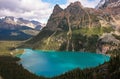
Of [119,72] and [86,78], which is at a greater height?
[119,72]

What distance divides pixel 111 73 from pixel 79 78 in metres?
51.1

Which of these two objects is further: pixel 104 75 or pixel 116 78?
pixel 104 75

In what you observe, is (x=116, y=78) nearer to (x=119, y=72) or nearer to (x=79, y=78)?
(x=119, y=72)

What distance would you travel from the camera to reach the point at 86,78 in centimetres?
18150

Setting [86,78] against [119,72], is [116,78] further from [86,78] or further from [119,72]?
[86,78]

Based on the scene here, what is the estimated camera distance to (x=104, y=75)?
497 feet

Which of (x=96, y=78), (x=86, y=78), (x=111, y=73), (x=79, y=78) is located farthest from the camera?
(x=79, y=78)

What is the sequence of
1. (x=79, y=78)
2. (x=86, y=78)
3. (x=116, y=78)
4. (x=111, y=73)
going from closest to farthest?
(x=116, y=78) < (x=111, y=73) < (x=86, y=78) < (x=79, y=78)

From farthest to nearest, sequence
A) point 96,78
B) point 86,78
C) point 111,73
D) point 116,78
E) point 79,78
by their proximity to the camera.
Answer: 1. point 79,78
2. point 86,78
3. point 96,78
4. point 111,73
5. point 116,78

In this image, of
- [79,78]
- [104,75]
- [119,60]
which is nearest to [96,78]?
[104,75]

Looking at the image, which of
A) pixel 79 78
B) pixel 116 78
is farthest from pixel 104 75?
pixel 79 78

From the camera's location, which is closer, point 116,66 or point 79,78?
point 116,66

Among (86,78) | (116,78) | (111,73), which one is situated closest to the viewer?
(116,78)

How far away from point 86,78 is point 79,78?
44.1ft
